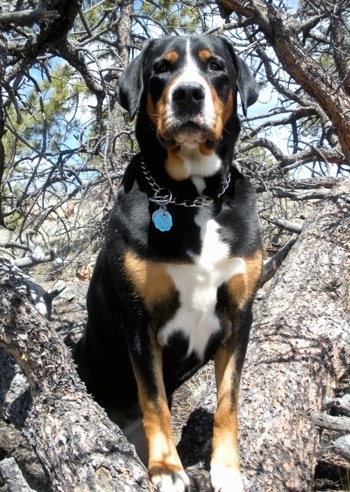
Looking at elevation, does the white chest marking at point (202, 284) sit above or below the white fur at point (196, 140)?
below

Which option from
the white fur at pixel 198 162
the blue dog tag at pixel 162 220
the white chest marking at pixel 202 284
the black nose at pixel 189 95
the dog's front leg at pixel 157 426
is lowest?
the dog's front leg at pixel 157 426

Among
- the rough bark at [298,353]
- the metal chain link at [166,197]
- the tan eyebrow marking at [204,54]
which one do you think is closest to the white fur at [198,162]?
the metal chain link at [166,197]

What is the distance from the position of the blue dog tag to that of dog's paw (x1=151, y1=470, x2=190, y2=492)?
1072mm

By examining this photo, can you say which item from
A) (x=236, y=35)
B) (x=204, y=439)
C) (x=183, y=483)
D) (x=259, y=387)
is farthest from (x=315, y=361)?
(x=236, y=35)

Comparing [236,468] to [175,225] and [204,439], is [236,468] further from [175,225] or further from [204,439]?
[175,225]

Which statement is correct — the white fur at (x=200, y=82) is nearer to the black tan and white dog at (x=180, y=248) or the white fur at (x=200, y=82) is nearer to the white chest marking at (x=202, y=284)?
the black tan and white dog at (x=180, y=248)

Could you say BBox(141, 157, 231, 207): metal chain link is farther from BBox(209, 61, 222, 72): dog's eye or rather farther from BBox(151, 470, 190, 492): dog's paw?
BBox(151, 470, 190, 492): dog's paw

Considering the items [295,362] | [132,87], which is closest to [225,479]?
[295,362]

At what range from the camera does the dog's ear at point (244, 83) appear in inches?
137

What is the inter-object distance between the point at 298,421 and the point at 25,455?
5.14ft

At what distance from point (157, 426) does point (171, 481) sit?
0.27 meters

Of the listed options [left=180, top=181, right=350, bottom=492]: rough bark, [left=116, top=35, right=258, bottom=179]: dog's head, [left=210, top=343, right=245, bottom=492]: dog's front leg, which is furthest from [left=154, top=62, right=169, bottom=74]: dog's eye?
[left=180, top=181, right=350, bottom=492]: rough bark

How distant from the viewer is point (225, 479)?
9.25 ft

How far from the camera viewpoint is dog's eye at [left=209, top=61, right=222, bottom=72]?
3.34 meters
